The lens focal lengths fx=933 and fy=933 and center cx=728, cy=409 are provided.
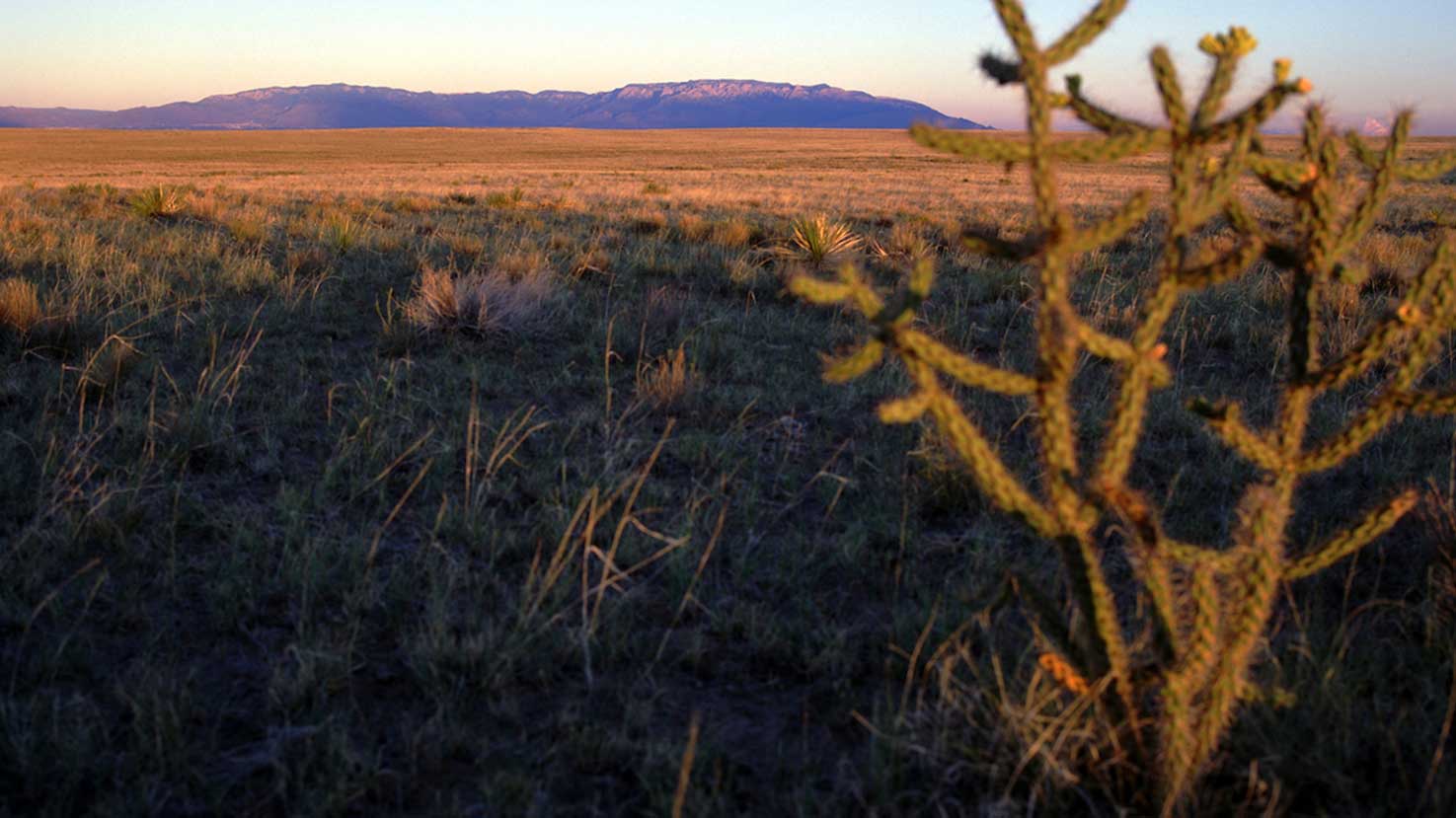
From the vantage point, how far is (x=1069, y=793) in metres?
2.06

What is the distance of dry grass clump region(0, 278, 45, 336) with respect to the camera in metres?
4.86

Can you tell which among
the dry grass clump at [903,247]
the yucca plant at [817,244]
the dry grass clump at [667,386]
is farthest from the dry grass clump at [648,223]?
the dry grass clump at [667,386]

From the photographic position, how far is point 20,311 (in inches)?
193

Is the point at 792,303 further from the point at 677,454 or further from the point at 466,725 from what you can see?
the point at 466,725

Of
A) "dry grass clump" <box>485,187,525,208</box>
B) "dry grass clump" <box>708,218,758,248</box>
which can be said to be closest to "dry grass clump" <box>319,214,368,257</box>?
"dry grass clump" <box>708,218,758,248</box>

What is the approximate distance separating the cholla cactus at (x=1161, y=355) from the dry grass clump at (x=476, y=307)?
13.1 ft

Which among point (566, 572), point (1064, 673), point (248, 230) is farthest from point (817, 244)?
point (1064, 673)

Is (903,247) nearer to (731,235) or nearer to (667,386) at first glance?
(731,235)

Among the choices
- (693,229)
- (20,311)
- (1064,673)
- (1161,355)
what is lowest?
(1064,673)

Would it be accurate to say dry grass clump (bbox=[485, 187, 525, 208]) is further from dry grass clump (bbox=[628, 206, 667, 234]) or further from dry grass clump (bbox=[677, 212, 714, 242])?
dry grass clump (bbox=[677, 212, 714, 242])

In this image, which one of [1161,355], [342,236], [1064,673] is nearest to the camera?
[1161,355]

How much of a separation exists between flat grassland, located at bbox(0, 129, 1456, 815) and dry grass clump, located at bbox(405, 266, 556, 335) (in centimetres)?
3

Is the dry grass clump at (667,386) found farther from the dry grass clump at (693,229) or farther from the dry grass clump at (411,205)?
the dry grass clump at (411,205)

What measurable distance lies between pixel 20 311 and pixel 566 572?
3.87 metres
